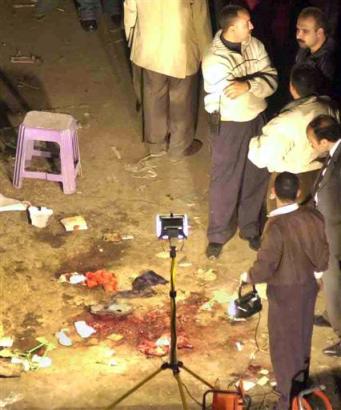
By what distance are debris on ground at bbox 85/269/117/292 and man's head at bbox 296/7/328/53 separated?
2.66 metres

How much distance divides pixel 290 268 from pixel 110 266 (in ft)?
8.37

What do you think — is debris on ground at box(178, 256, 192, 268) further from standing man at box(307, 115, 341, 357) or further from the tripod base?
the tripod base

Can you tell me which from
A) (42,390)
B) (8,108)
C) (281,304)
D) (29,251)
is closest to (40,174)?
(29,251)

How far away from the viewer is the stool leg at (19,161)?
30.9 feet

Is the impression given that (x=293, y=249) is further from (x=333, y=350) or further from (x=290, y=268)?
(x=333, y=350)

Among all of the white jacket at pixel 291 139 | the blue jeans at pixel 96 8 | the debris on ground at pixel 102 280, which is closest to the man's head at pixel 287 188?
the white jacket at pixel 291 139

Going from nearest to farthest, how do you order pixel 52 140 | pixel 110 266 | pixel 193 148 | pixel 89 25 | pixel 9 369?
1. pixel 9 369
2. pixel 110 266
3. pixel 52 140
4. pixel 193 148
5. pixel 89 25

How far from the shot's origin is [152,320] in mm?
7875

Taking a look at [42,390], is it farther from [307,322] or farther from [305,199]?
[305,199]

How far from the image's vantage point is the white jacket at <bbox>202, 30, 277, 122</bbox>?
7703mm

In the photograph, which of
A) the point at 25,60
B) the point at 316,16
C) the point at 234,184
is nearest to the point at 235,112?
the point at 234,184

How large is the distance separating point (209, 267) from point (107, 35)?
17.4 feet

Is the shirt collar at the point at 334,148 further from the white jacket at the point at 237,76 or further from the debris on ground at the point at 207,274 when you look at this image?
the debris on ground at the point at 207,274

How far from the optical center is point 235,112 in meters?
7.85
